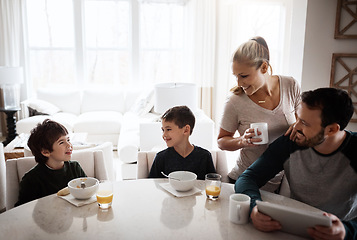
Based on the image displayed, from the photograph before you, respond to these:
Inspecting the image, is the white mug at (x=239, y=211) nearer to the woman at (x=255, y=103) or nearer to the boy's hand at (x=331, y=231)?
the boy's hand at (x=331, y=231)

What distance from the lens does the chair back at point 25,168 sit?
183 cm

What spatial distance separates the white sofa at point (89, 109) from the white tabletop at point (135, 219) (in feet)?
11.4

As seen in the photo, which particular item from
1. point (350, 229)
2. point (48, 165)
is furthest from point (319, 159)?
point (48, 165)

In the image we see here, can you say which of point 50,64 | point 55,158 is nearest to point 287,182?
point 55,158

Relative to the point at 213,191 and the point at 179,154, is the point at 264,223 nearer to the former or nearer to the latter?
the point at 213,191

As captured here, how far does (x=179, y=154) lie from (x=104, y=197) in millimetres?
657

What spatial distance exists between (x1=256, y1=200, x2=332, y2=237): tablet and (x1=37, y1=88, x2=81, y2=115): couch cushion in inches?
192

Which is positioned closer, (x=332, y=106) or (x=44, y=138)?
(x=332, y=106)

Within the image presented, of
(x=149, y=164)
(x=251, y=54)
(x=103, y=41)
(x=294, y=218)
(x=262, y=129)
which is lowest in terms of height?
(x=149, y=164)

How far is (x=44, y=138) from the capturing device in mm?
1826

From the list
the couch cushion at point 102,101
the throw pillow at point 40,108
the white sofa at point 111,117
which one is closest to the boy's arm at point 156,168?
the white sofa at point 111,117

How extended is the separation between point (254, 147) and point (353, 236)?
0.65 metres

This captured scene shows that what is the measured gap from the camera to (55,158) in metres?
1.82

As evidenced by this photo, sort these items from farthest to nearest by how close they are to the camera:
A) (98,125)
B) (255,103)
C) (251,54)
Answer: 1. (98,125)
2. (255,103)
3. (251,54)
